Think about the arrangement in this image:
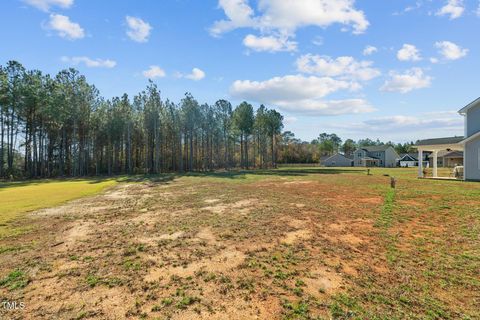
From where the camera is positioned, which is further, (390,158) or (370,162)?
→ (370,162)

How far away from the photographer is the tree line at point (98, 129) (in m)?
30.8

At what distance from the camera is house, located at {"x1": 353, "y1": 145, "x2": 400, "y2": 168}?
207 feet

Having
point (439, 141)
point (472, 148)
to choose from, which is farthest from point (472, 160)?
point (439, 141)

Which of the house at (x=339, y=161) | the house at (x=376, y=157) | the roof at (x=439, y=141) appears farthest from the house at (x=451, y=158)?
the roof at (x=439, y=141)

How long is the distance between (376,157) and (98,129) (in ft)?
206

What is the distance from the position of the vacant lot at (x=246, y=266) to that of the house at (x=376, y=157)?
6165 cm

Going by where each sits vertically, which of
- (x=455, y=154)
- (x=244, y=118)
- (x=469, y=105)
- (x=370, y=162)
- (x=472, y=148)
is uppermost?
(x=244, y=118)

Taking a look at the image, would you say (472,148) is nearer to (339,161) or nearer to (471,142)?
(471,142)

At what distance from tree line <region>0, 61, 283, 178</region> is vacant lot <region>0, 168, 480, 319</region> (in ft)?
98.3

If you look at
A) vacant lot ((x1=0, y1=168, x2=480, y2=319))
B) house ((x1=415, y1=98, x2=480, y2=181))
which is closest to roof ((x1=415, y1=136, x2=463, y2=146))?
house ((x1=415, y1=98, x2=480, y2=181))

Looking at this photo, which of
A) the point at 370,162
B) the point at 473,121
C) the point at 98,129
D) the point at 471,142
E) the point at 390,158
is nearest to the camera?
the point at 471,142

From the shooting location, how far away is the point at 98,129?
1462 inches

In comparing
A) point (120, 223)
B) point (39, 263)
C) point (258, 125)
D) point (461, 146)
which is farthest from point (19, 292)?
point (258, 125)

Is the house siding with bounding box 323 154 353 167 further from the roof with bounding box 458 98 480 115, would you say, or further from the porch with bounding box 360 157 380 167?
the roof with bounding box 458 98 480 115
